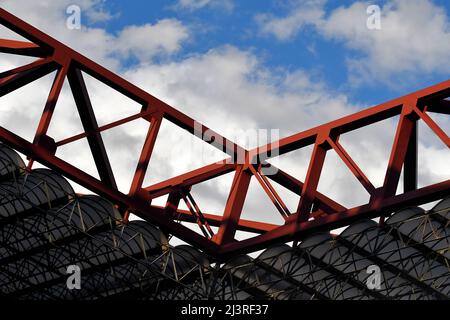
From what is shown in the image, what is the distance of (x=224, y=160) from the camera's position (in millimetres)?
36844

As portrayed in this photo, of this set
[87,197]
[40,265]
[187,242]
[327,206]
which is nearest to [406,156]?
[327,206]

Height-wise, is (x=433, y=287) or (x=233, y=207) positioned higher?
(x=233, y=207)

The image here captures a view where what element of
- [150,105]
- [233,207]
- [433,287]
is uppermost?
[150,105]

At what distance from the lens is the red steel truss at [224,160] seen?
31.0 meters

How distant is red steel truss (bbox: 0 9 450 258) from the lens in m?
31.0

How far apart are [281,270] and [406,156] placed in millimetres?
6504

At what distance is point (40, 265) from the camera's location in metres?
38.0

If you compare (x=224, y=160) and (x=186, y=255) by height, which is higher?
(x=224, y=160)

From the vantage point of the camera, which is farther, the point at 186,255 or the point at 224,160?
the point at 224,160

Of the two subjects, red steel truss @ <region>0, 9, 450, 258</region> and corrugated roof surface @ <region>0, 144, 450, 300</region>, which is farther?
corrugated roof surface @ <region>0, 144, 450, 300</region>

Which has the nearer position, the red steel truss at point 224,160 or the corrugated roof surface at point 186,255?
the red steel truss at point 224,160
